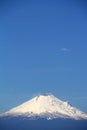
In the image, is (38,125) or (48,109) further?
(48,109)

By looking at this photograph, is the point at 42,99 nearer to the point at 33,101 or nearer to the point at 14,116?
the point at 33,101

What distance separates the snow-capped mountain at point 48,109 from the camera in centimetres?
14175

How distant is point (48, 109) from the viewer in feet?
480

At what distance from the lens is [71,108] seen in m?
150

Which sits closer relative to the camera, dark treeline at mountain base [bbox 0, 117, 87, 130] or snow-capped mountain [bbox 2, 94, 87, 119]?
dark treeline at mountain base [bbox 0, 117, 87, 130]

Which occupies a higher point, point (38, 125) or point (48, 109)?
point (48, 109)

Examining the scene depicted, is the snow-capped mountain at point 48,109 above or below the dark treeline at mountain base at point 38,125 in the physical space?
above

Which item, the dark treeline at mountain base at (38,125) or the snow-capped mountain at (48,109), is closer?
the dark treeline at mountain base at (38,125)

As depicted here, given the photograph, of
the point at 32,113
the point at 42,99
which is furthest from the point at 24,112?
the point at 42,99

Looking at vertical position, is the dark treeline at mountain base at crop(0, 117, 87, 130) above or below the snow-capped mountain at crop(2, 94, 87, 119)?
below

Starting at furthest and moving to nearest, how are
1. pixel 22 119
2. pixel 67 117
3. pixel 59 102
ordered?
pixel 59 102, pixel 67 117, pixel 22 119

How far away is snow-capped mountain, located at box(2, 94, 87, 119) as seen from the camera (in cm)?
14175

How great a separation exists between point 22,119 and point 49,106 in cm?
1706

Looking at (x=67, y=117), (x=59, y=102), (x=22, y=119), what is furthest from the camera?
(x=59, y=102)
